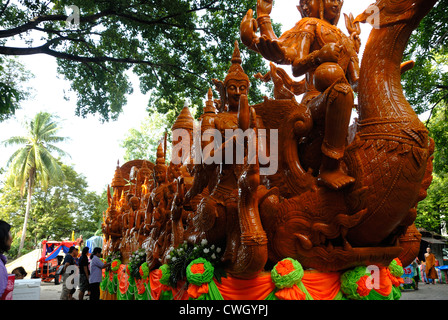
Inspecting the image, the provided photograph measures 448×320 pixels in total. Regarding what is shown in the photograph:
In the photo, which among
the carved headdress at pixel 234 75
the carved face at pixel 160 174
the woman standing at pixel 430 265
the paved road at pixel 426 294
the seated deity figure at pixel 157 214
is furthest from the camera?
the woman standing at pixel 430 265

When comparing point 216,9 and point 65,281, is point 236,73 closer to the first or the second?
point 216,9

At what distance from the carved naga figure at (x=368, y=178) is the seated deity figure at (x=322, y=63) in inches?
0.8

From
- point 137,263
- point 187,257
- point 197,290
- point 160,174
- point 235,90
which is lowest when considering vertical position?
point 137,263

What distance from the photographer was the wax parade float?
2691 mm

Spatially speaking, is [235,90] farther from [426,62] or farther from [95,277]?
[426,62]

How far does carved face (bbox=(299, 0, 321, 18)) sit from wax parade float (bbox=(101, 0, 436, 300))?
19 cm

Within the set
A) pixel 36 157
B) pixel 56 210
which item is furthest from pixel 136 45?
pixel 56 210

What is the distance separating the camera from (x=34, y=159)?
22.1 metres

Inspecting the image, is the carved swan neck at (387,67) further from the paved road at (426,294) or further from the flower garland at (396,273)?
the paved road at (426,294)

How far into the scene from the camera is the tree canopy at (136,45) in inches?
299

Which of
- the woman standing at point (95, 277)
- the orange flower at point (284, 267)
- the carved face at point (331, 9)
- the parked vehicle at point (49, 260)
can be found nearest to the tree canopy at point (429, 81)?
the carved face at point (331, 9)

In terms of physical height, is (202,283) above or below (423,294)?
above

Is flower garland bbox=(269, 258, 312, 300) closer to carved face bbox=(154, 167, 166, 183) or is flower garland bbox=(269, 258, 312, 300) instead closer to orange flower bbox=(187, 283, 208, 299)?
orange flower bbox=(187, 283, 208, 299)

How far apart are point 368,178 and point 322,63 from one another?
107 cm
